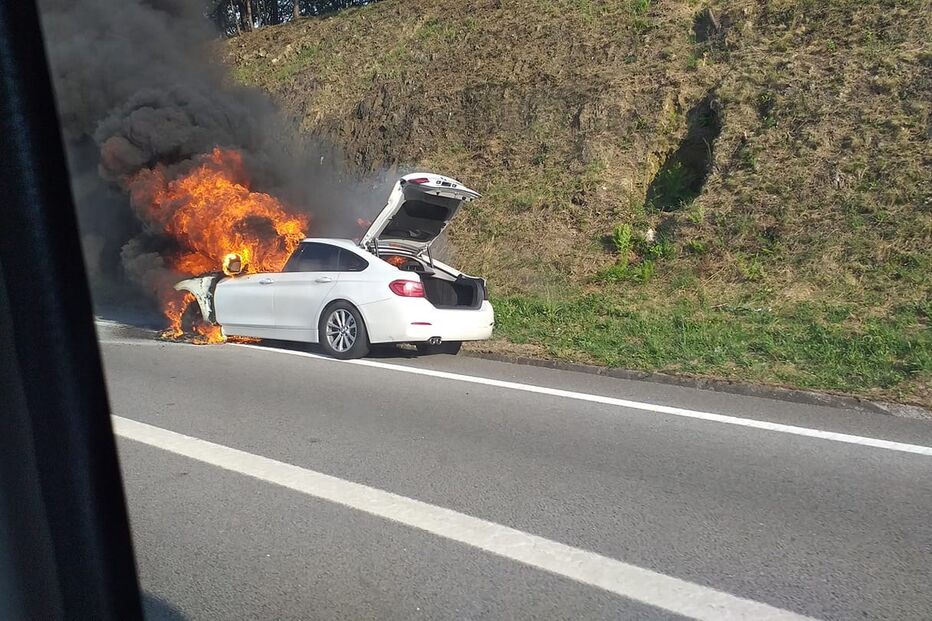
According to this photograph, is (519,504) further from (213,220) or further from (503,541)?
(213,220)

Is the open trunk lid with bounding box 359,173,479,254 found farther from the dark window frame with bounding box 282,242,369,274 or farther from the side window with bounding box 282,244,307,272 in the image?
the side window with bounding box 282,244,307,272

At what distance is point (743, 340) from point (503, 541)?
5833mm

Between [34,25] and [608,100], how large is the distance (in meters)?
14.3

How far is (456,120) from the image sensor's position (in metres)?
18.3

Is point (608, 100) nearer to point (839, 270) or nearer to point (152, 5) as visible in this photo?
point (839, 270)

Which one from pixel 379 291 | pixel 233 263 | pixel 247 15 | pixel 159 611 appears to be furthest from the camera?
pixel 247 15

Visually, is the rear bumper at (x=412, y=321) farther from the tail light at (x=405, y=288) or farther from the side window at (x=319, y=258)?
the side window at (x=319, y=258)

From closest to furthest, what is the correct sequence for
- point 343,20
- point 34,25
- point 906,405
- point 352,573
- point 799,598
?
point 34,25 < point 799,598 < point 352,573 < point 906,405 < point 343,20

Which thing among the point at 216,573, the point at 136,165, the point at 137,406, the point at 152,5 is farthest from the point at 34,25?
the point at 152,5

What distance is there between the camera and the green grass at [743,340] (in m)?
7.80

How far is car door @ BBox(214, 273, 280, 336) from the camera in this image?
32.5ft

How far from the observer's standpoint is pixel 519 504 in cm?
454

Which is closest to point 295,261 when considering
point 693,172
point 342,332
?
A: point 342,332

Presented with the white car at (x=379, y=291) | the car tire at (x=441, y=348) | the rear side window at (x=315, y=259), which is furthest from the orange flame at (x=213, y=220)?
the car tire at (x=441, y=348)
